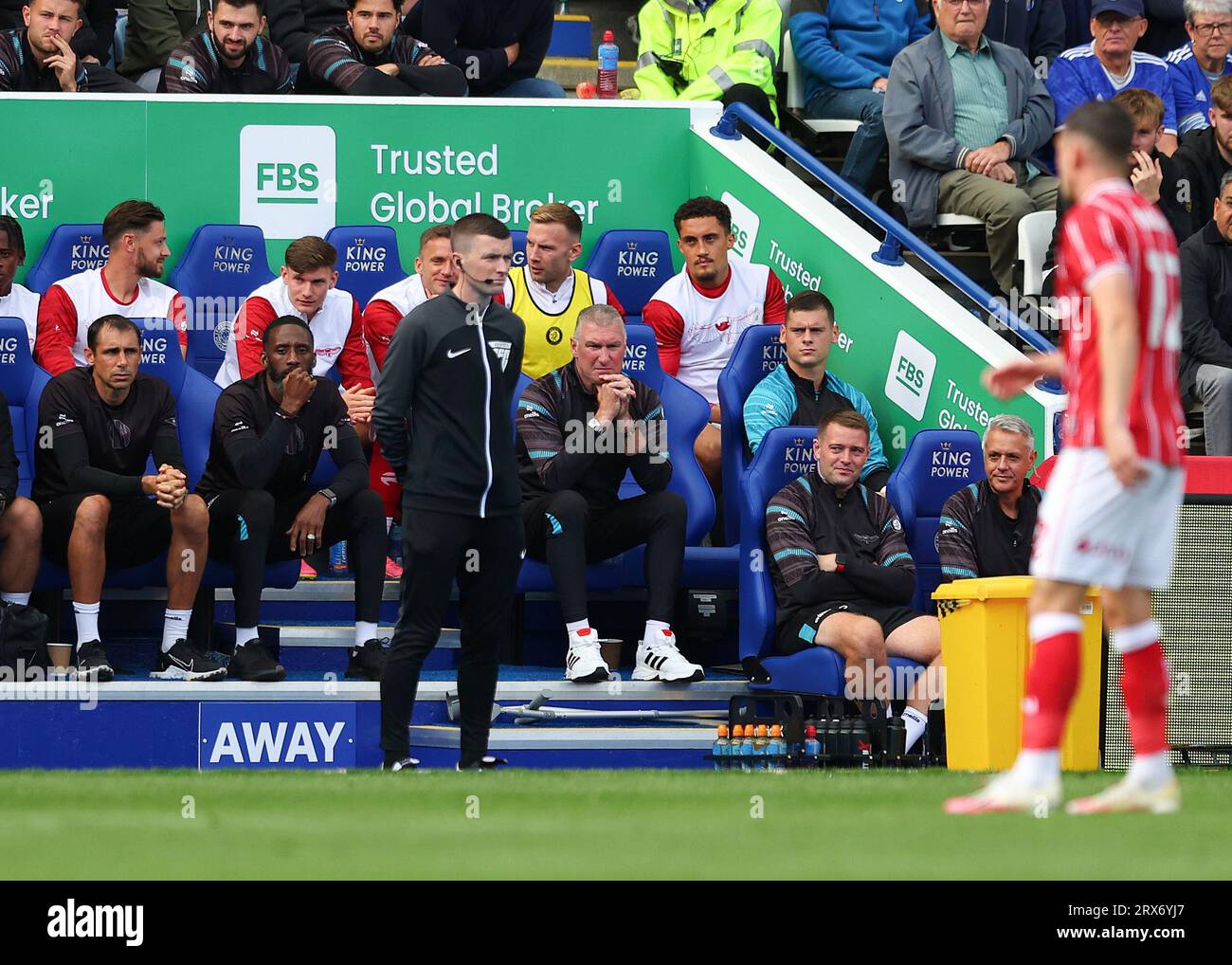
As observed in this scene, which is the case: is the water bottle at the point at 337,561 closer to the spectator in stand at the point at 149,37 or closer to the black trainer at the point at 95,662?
the black trainer at the point at 95,662

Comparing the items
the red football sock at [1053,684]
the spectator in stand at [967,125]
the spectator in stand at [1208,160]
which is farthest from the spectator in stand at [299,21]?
the red football sock at [1053,684]

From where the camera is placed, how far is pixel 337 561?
1032cm

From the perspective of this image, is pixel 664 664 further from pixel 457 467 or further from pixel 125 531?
pixel 125 531

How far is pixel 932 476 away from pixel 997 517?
0.78m

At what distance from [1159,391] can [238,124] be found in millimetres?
7784

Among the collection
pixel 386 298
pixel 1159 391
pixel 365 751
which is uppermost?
pixel 386 298

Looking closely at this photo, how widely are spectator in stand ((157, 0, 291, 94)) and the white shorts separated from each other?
780 cm

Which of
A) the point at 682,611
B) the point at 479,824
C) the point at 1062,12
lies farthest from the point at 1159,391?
the point at 1062,12

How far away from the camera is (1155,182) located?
10.3 meters

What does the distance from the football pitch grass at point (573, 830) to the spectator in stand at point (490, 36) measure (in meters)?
6.77

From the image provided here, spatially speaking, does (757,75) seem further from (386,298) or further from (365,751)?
(365,751)

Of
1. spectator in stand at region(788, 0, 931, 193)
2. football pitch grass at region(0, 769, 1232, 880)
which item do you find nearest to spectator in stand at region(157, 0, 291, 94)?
spectator in stand at region(788, 0, 931, 193)

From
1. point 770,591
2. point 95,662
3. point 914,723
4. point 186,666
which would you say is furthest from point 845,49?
point 95,662

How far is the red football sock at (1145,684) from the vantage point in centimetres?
489
